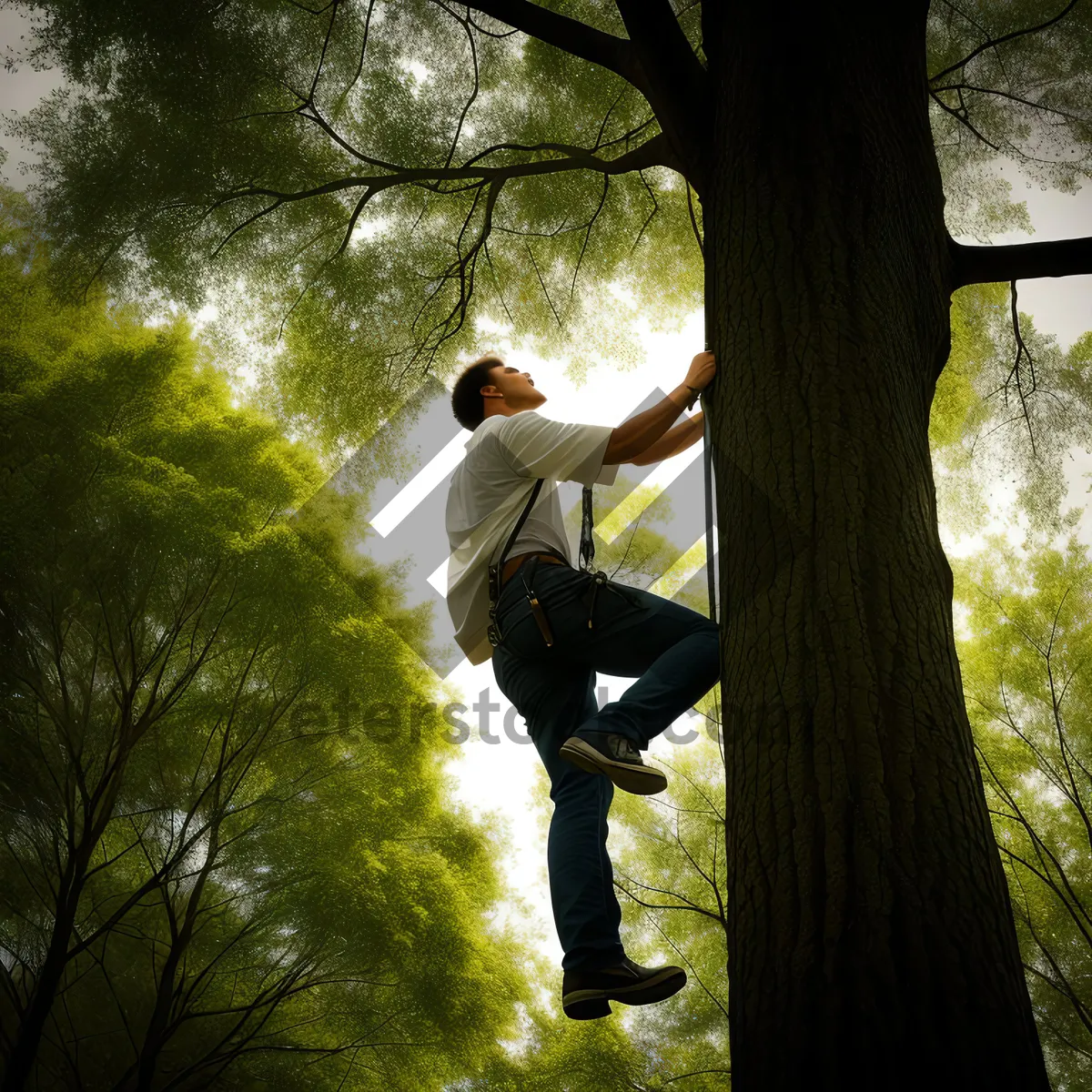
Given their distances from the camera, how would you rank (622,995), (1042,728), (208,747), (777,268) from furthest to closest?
(208,747), (1042,728), (777,268), (622,995)

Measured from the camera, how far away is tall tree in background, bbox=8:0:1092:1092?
1.58 meters

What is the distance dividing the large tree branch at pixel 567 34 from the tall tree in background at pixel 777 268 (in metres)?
0.01

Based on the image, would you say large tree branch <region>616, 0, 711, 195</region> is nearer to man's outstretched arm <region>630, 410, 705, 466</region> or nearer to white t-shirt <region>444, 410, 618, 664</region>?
man's outstretched arm <region>630, 410, 705, 466</region>

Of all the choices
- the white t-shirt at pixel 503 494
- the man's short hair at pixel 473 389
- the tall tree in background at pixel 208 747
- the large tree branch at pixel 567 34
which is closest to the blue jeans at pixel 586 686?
the white t-shirt at pixel 503 494

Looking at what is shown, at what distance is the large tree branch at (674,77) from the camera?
9.05 feet

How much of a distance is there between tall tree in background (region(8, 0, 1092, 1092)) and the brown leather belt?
0.63 metres

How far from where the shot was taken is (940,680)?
1.88 meters

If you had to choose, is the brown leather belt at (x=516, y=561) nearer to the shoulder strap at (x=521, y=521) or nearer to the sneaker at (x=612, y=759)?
the shoulder strap at (x=521, y=521)

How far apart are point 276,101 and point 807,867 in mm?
5163

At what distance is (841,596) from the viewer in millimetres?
1928

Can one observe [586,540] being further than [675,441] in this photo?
No

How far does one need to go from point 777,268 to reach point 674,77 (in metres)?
0.93

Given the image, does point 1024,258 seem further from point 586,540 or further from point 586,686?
point 586,686

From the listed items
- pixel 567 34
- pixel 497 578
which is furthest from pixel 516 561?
pixel 567 34
